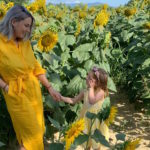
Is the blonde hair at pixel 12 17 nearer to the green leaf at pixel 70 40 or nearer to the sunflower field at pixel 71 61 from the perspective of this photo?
the sunflower field at pixel 71 61

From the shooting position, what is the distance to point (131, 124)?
11.7 feet

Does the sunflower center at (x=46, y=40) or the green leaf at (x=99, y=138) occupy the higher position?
the sunflower center at (x=46, y=40)

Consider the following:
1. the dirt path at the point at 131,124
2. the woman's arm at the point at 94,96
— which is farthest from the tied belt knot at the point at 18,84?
the dirt path at the point at 131,124

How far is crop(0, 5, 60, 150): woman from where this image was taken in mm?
2004

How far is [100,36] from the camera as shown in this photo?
3207mm

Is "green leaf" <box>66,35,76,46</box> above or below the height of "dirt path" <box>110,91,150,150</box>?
above

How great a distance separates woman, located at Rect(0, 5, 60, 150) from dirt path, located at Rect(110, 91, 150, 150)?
113cm

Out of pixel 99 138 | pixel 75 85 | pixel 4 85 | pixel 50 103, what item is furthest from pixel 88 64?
pixel 99 138

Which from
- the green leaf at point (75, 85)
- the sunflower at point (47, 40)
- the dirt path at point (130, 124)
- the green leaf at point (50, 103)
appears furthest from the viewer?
the dirt path at point (130, 124)

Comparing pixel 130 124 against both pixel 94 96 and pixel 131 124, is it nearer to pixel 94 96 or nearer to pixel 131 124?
pixel 131 124

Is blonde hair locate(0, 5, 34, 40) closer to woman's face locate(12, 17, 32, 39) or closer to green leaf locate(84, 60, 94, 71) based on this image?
woman's face locate(12, 17, 32, 39)

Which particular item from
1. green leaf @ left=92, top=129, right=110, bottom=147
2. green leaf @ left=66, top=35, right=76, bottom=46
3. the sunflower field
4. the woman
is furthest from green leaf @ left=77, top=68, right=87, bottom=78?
green leaf @ left=92, top=129, right=110, bottom=147

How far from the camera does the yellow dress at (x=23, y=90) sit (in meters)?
2.03

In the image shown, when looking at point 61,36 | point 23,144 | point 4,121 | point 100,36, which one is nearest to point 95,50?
point 100,36
